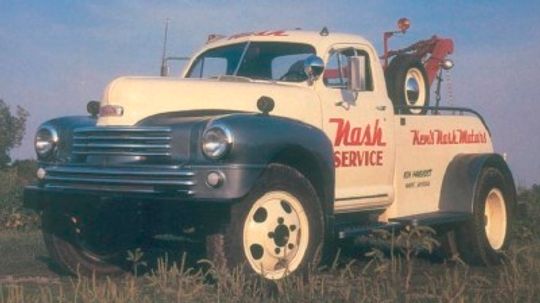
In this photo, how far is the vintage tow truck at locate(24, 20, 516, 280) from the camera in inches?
270

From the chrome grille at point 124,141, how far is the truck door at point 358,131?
1.88m

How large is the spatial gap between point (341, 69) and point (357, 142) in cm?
82

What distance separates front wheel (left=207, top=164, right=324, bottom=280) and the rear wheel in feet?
9.47

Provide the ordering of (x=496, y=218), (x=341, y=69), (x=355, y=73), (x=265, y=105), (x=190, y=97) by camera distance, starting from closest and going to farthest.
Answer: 1. (x=265, y=105)
2. (x=190, y=97)
3. (x=355, y=73)
4. (x=341, y=69)
5. (x=496, y=218)

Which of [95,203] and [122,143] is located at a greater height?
[122,143]

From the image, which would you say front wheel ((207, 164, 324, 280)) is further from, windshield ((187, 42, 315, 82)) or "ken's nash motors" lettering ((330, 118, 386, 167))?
windshield ((187, 42, 315, 82))

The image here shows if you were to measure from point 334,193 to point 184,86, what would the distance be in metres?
1.58

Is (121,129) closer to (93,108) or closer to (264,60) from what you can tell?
(93,108)

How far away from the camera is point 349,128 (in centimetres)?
863

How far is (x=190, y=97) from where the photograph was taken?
7742mm

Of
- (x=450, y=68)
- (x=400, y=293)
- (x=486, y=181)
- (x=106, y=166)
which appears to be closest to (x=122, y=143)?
(x=106, y=166)

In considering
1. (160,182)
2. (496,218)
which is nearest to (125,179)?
(160,182)

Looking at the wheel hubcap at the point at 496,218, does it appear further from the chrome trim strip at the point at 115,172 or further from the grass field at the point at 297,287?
the chrome trim strip at the point at 115,172

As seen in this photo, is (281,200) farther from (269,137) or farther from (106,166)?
(106,166)
